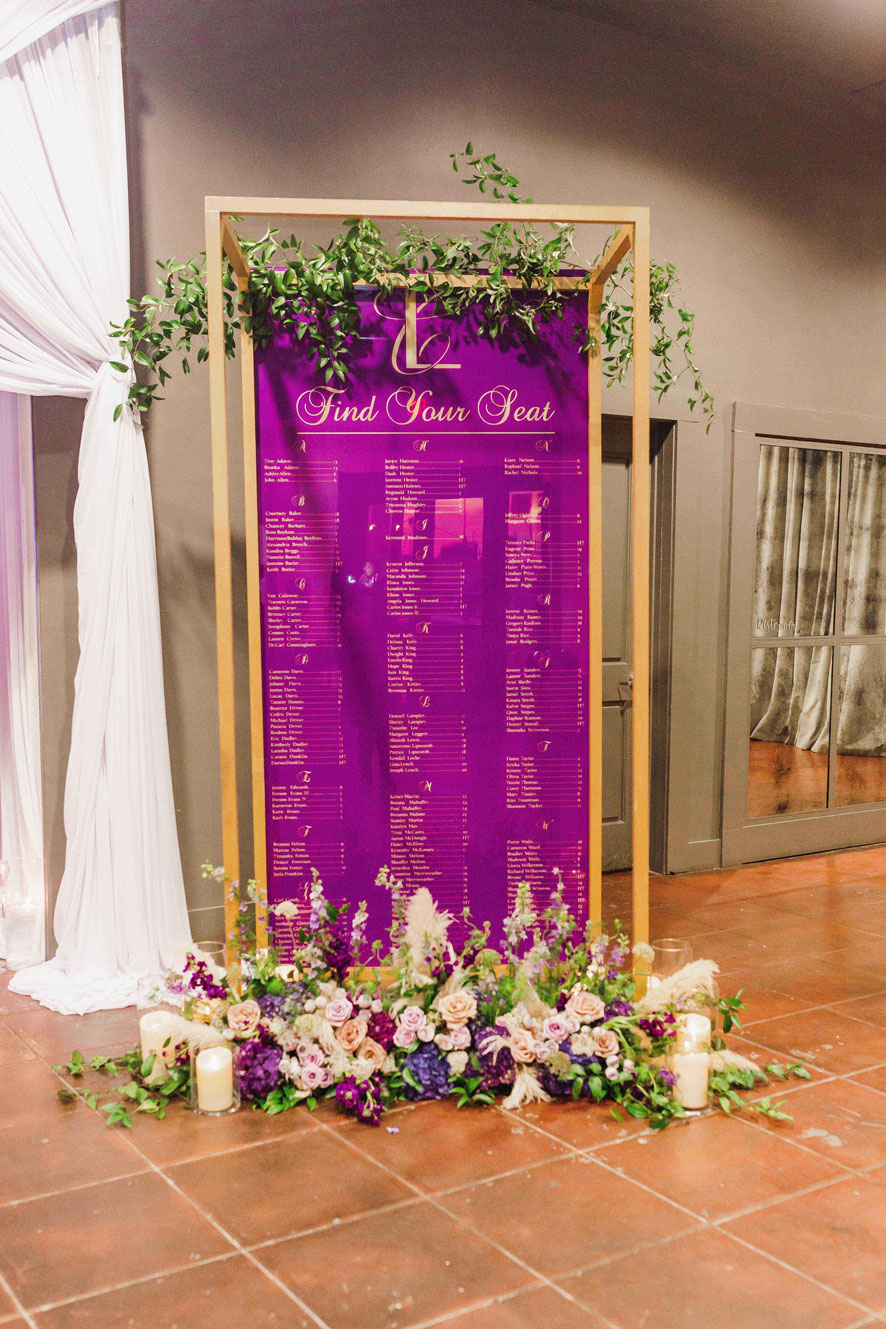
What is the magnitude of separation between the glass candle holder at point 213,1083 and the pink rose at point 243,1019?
0.06 metres

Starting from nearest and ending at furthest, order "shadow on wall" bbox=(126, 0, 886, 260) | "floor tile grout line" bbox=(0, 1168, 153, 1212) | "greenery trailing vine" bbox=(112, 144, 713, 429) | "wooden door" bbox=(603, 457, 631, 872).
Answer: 1. "floor tile grout line" bbox=(0, 1168, 153, 1212)
2. "greenery trailing vine" bbox=(112, 144, 713, 429)
3. "shadow on wall" bbox=(126, 0, 886, 260)
4. "wooden door" bbox=(603, 457, 631, 872)

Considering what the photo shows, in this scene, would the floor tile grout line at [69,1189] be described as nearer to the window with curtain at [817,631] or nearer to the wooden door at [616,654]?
the wooden door at [616,654]

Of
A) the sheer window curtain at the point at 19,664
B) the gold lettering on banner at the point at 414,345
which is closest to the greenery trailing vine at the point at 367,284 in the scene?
the gold lettering on banner at the point at 414,345

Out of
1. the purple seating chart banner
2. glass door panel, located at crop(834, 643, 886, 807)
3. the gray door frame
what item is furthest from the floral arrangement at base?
glass door panel, located at crop(834, 643, 886, 807)

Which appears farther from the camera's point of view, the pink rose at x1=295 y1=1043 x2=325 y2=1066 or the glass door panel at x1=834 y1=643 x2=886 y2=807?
the glass door panel at x1=834 y1=643 x2=886 y2=807

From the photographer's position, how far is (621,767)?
5.03 meters

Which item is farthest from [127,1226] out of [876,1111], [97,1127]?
[876,1111]

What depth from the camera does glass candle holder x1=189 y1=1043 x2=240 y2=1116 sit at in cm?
270

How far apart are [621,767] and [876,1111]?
2.43 meters

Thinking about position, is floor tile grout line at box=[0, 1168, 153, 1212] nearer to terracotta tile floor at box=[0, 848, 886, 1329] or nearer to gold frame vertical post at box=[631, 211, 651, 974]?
terracotta tile floor at box=[0, 848, 886, 1329]

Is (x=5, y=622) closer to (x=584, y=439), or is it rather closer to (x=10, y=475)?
(x=10, y=475)

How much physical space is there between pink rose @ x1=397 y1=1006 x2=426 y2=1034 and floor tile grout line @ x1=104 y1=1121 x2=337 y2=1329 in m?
0.69

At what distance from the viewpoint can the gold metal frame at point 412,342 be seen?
2844 mm

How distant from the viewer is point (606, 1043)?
2.76 metres
